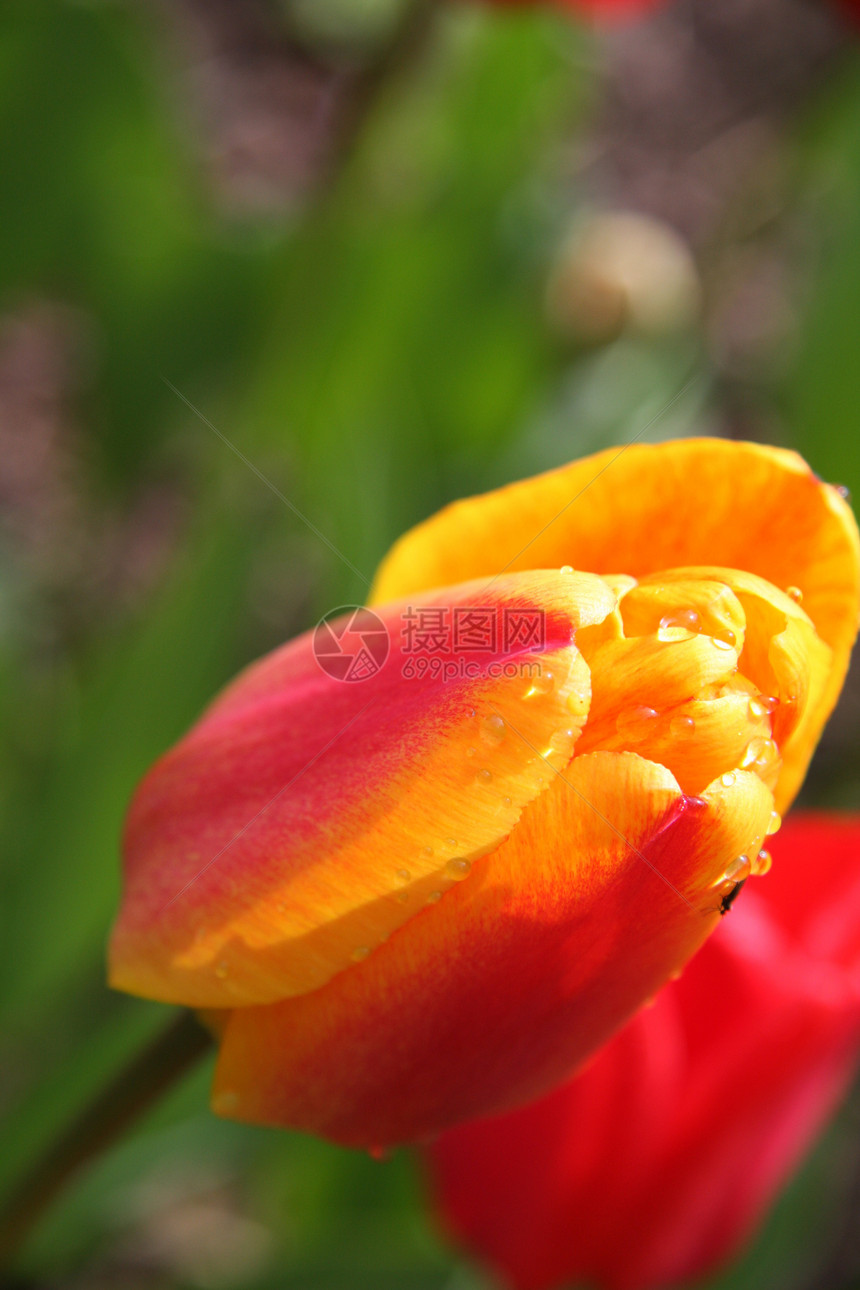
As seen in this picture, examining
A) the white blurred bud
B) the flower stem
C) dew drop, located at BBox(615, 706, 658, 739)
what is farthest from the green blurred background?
dew drop, located at BBox(615, 706, 658, 739)

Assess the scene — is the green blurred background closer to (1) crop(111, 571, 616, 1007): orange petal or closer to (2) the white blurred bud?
(2) the white blurred bud

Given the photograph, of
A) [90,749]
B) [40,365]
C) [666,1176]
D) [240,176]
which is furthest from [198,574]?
[240,176]

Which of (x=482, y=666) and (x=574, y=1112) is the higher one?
(x=482, y=666)

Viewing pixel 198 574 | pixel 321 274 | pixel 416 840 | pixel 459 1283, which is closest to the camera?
pixel 416 840

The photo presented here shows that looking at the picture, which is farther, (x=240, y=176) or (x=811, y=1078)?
(x=240, y=176)

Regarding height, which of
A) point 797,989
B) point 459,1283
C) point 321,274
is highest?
point 797,989

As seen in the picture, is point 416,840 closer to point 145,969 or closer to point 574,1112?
point 145,969

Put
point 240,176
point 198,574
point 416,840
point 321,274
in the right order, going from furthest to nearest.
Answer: point 240,176, point 321,274, point 198,574, point 416,840
